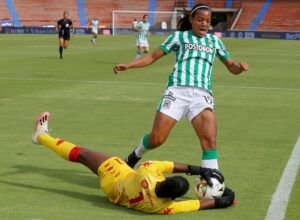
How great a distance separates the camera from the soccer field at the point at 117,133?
6.52m

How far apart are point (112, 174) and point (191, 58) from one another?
1507mm

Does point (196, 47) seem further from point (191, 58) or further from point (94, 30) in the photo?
point (94, 30)

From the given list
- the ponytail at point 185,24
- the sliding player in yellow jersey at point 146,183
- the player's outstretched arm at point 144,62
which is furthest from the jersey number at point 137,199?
the ponytail at point 185,24

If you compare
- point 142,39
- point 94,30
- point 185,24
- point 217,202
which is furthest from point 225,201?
point 94,30

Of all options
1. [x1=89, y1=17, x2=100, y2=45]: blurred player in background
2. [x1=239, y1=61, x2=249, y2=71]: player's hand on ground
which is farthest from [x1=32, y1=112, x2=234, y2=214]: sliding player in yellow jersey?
[x1=89, y1=17, x2=100, y2=45]: blurred player in background

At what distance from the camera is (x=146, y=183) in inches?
235

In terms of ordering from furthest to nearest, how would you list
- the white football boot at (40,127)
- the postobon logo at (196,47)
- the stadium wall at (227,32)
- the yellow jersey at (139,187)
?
the stadium wall at (227,32) < the white football boot at (40,127) < the postobon logo at (196,47) < the yellow jersey at (139,187)

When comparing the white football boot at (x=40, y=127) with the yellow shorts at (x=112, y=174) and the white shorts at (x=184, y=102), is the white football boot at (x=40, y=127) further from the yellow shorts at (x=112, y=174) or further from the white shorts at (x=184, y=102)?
the white shorts at (x=184, y=102)

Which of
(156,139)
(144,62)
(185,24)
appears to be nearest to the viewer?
(156,139)

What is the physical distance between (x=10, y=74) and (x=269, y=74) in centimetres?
833

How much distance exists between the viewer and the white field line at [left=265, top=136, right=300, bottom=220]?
623 cm

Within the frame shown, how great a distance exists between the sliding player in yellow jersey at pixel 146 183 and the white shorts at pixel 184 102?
0.54m

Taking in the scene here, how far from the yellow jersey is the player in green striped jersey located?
47 cm

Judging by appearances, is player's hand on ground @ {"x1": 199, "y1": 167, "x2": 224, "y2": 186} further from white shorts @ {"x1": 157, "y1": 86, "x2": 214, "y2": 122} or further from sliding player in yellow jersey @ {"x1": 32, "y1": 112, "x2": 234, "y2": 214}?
white shorts @ {"x1": 157, "y1": 86, "x2": 214, "y2": 122}
